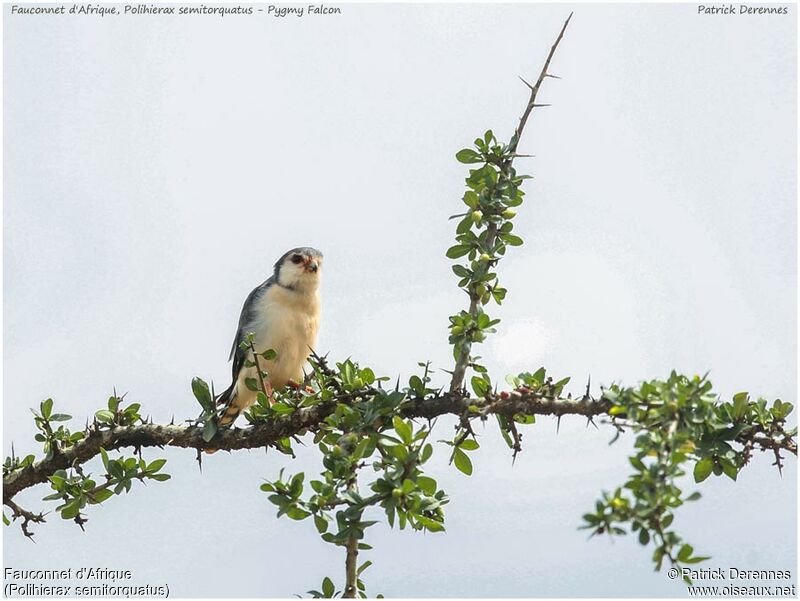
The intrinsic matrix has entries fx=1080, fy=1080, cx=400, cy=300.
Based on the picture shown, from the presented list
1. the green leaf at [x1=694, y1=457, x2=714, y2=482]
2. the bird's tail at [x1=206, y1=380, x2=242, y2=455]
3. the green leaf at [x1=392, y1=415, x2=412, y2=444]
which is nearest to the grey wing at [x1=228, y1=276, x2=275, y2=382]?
the bird's tail at [x1=206, y1=380, x2=242, y2=455]

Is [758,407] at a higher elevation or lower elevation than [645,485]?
higher

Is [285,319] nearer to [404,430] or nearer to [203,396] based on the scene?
[203,396]

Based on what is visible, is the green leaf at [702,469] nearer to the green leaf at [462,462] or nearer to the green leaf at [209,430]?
the green leaf at [462,462]

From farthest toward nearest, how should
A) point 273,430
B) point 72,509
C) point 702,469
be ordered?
point 72,509, point 273,430, point 702,469

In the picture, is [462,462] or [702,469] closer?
[702,469]

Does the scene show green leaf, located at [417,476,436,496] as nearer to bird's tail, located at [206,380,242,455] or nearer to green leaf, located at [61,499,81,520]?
green leaf, located at [61,499,81,520]

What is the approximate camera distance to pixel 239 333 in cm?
993

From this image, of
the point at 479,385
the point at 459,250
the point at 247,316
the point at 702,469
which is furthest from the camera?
the point at 247,316

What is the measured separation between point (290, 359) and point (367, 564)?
4.03 metres

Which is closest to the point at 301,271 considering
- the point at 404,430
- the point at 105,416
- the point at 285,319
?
the point at 285,319

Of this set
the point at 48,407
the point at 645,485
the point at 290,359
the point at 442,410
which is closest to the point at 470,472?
the point at 442,410

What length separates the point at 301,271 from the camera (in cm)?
1004

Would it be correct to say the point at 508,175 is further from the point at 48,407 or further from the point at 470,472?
the point at 48,407

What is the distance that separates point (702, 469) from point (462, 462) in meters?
→ 1.28
